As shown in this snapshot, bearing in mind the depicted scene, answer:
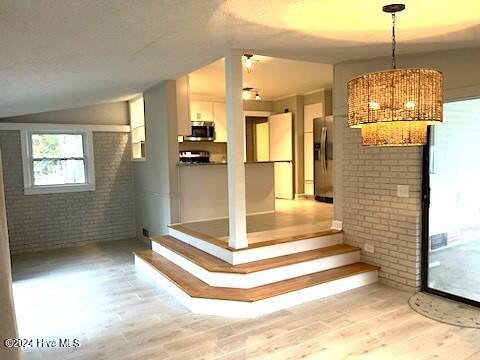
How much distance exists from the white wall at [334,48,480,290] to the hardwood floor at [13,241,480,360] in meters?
0.39

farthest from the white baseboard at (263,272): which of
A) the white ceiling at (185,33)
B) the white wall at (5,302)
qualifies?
the white wall at (5,302)

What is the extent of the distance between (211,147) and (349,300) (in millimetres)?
4928

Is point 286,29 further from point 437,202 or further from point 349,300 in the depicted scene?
point 349,300

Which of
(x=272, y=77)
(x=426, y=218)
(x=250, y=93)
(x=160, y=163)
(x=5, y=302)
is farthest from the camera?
(x=250, y=93)

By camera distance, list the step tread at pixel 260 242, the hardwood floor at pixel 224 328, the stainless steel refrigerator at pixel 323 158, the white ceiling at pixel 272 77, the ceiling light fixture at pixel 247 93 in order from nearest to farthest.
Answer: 1. the hardwood floor at pixel 224 328
2. the step tread at pixel 260 242
3. the white ceiling at pixel 272 77
4. the ceiling light fixture at pixel 247 93
5. the stainless steel refrigerator at pixel 323 158

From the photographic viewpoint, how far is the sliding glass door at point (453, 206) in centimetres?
335

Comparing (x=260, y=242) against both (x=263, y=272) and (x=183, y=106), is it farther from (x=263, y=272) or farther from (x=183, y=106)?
(x=183, y=106)

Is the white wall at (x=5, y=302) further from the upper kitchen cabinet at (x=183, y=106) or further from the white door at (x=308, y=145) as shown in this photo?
the white door at (x=308, y=145)

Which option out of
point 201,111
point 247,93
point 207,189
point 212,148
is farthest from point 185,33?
point 212,148

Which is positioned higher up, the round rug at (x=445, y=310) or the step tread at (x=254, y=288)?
the step tread at (x=254, y=288)

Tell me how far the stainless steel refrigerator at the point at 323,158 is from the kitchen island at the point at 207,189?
1.74 meters

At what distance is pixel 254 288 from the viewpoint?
338 centimetres

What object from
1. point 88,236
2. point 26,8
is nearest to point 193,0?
point 26,8

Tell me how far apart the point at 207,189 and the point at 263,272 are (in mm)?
2061
